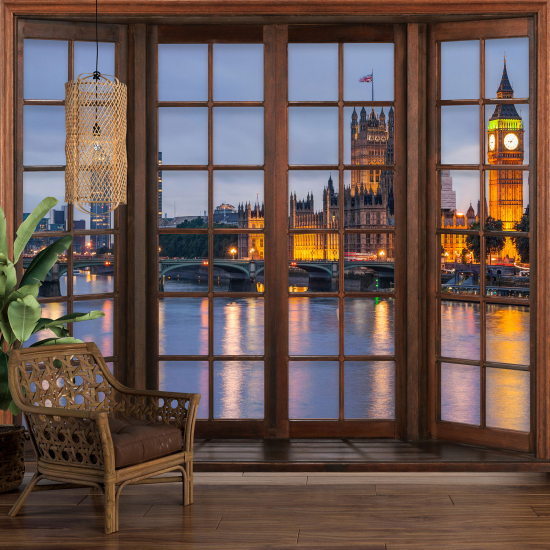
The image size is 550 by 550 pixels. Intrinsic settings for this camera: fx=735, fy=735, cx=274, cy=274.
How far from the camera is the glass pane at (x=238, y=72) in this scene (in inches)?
189

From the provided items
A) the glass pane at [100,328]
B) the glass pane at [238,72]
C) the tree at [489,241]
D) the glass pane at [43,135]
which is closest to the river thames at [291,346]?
the glass pane at [100,328]

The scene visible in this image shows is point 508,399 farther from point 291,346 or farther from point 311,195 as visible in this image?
point 311,195

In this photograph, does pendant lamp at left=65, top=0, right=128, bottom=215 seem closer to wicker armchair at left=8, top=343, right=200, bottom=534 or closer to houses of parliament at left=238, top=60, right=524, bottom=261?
wicker armchair at left=8, top=343, right=200, bottom=534

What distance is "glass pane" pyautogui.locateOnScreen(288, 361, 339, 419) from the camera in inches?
190

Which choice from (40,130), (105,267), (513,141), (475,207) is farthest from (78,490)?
(513,141)

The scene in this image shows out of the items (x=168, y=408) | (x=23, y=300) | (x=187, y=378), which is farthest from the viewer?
(x=187, y=378)

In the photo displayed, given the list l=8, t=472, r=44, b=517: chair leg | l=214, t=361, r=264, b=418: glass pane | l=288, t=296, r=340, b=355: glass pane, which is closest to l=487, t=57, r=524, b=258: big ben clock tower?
l=288, t=296, r=340, b=355: glass pane

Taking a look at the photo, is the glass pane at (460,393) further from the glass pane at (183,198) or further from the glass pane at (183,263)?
the glass pane at (183,198)

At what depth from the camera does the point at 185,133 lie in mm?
4852

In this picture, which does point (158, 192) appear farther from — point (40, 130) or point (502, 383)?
point (502, 383)

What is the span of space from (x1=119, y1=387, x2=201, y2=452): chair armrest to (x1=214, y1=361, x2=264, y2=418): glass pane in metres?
0.83

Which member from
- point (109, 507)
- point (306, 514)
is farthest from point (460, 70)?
point (109, 507)

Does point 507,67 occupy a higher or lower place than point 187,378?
higher

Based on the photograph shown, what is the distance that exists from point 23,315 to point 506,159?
3.01m
